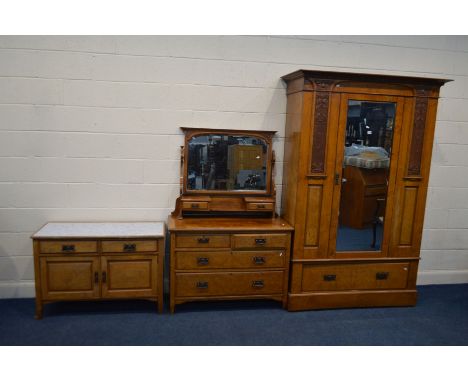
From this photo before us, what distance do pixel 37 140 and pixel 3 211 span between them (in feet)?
2.31

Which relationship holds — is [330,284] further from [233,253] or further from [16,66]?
[16,66]

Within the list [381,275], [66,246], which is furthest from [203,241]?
[381,275]

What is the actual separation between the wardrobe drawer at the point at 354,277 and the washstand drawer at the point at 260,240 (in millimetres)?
323

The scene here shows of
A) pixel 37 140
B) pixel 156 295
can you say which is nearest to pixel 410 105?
pixel 156 295

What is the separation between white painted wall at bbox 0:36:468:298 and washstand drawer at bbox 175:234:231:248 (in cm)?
53

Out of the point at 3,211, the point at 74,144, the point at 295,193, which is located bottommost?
the point at 3,211

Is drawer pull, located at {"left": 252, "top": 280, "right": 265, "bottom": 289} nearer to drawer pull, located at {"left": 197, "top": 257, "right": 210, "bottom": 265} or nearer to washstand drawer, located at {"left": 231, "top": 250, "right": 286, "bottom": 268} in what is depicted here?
washstand drawer, located at {"left": 231, "top": 250, "right": 286, "bottom": 268}

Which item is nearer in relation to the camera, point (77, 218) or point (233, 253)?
point (233, 253)

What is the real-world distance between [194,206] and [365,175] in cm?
149

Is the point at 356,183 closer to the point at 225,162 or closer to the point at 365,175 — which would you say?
the point at 365,175

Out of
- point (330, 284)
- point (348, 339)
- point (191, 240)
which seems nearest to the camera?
point (348, 339)

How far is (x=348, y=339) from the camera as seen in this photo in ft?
10.5

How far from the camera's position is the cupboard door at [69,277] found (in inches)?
131

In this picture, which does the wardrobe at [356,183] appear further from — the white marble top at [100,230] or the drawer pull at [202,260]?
the white marble top at [100,230]
